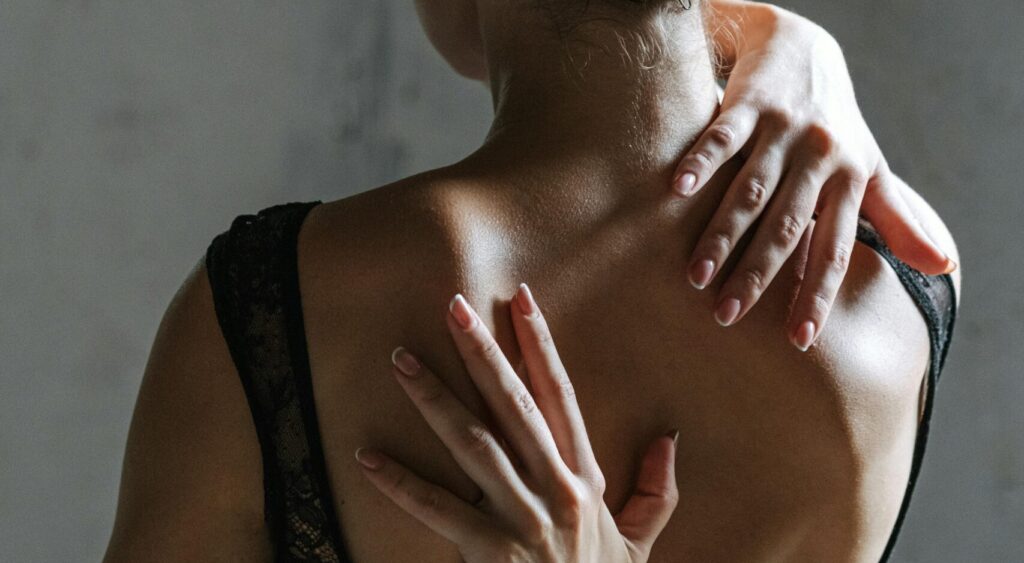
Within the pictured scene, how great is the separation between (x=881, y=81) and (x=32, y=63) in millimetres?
1457

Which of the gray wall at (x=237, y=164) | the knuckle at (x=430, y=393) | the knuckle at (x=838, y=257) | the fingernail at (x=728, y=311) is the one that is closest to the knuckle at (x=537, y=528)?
the knuckle at (x=430, y=393)

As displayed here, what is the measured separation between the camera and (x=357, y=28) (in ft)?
6.57

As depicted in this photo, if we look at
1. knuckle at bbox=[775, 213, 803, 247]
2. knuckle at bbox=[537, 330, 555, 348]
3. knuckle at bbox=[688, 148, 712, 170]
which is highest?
knuckle at bbox=[688, 148, 712, 170]

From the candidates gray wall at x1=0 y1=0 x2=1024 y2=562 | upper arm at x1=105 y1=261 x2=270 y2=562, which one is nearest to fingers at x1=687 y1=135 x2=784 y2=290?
upper arm at x1=105 y1=261 x2=270 y2=562

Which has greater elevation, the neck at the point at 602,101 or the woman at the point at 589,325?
the neck at the point at 602,101

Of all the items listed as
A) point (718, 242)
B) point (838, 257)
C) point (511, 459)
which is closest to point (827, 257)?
point (838, 257)

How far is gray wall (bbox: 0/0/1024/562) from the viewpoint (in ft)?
5.35

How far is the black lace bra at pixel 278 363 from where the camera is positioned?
0.74 meters

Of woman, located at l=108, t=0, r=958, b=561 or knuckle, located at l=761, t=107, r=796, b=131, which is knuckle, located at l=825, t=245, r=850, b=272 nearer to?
woman, located at l=108, t=0, r=958, b=561

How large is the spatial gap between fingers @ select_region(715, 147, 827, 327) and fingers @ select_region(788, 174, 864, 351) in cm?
2

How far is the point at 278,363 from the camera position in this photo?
737mm

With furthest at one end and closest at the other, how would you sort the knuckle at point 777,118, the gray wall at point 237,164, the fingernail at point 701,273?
the gray wall at point 237,164 < the knuckle at point 777,118 < the fingernail at point 701,273

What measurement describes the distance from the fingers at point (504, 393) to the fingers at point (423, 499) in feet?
0.18

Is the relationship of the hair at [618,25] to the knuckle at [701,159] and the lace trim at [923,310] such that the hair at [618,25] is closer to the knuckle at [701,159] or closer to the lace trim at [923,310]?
the knuckle at [701,159]
